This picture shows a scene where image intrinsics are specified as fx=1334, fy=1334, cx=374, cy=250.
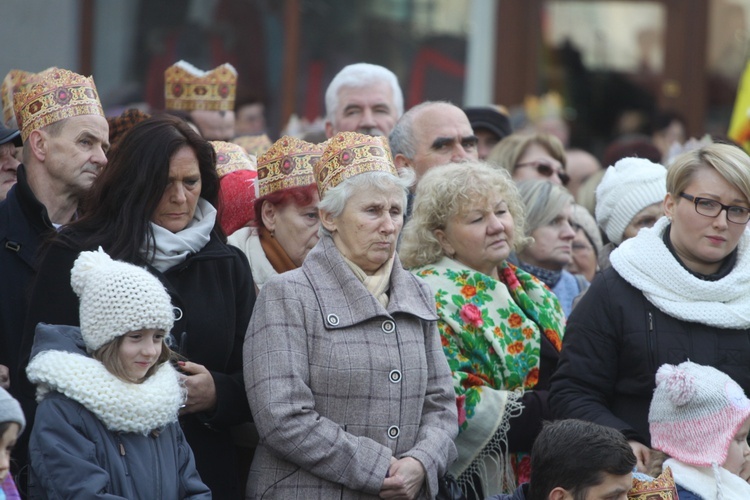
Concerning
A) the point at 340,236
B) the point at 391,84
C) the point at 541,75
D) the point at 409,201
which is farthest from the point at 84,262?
the point at 541,75

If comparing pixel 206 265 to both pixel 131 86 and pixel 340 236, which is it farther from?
pixel 131 86

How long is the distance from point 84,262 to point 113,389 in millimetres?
427

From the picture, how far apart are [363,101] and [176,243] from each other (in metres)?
2.46

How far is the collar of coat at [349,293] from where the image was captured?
4.55 m

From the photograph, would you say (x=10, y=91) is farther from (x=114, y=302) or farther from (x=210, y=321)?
(x=114, y=302)

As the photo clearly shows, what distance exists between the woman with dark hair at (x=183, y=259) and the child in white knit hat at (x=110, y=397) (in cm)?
27

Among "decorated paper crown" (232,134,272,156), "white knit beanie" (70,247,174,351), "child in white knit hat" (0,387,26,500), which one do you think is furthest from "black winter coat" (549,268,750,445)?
"decorated paper crown" (232,134,272,156)

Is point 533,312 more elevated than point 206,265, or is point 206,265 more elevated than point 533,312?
point 206,265

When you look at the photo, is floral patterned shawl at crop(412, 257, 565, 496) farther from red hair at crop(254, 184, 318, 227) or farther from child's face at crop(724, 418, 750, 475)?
child's face at crop(724, 418, 750, 475)

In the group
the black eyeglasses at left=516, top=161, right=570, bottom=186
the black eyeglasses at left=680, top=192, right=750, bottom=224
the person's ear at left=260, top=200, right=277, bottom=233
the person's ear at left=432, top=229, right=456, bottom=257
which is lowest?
the black eyeglasses at left=516, top=161, right=570, bottom=186

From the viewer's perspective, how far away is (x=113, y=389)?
4027 millimetres

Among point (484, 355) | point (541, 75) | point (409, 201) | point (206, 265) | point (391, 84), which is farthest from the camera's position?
point (541, 75)

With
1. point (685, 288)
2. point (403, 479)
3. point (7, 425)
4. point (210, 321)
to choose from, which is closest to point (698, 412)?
point (685, 288)

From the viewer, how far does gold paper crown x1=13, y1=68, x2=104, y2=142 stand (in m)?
5.12
